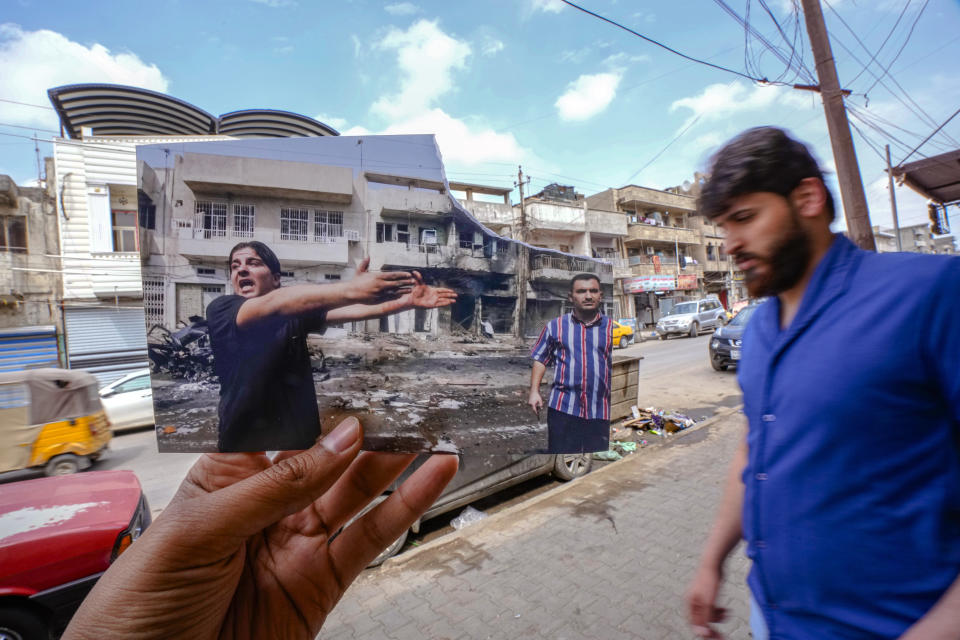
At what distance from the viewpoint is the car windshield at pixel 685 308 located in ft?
58.0

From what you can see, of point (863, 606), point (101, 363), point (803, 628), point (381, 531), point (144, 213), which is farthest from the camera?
point (101, 363)

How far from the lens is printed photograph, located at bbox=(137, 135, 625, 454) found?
1.45 m

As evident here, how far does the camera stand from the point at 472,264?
1493 millimetres

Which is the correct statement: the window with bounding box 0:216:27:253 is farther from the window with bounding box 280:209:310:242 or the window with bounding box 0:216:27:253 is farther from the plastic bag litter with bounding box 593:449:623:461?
the plastic bag litter with bounding box 593:449:623:461

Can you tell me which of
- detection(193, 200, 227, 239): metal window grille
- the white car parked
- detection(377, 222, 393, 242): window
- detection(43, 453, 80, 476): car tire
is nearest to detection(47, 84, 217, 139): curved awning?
the white car parked

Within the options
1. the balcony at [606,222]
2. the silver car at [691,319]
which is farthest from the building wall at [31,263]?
the silver car at [691,319]

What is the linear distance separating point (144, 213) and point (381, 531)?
4.76 feet

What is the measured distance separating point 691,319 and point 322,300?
18.7 m

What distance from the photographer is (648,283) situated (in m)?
18.3

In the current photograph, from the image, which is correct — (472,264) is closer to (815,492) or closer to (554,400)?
(554,400)

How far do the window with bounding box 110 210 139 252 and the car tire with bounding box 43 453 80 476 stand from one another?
564cm

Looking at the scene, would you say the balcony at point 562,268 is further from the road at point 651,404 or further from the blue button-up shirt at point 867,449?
the road at point 651,404

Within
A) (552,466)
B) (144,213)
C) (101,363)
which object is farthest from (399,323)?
(101,363)

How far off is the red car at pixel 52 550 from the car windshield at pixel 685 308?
61.9 ft
